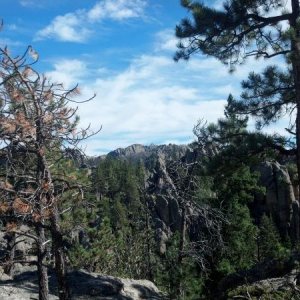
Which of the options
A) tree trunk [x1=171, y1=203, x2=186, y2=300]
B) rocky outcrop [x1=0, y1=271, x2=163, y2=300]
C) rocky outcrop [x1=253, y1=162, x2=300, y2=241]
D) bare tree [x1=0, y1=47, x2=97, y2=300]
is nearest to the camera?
bare tree [x1=0, y1=47, x2=97, y2=300]

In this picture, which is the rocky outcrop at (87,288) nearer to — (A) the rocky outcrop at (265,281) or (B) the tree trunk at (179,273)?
(B) the tree trunk at (179,273)

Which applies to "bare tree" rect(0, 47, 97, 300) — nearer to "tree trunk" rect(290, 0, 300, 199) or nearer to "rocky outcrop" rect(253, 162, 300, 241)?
"tree trunk" rect(290, 0, 300, 199)

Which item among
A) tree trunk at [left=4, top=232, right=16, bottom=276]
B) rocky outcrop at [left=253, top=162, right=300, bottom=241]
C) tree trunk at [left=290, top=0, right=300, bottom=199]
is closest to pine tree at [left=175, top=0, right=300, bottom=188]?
tree trunk at [left=290, top=0, right=300, bottom=199]

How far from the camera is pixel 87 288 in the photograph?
14.4m

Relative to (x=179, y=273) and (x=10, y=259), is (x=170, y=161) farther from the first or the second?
(x=10, y=259)

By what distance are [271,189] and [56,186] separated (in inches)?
1782

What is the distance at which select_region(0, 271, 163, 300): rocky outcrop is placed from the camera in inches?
544

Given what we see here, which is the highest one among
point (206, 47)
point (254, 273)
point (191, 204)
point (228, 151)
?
Answer: point (206, 47)

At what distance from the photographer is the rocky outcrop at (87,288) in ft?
45.3

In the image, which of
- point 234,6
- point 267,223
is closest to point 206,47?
point 234,6

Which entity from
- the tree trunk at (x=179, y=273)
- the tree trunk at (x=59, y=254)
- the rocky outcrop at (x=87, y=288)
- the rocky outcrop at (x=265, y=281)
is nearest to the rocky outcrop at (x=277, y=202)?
the tree trunk at (x=179, y=273)

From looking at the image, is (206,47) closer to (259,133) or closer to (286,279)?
(259,133)

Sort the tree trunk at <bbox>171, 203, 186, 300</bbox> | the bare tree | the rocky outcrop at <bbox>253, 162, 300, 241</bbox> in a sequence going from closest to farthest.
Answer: the bare tree
the tree trunk at <bbox>171, 203, 186, 300</bbox>
the rocky outcrop at <bbox>253, 162, 300, 241</bbox>

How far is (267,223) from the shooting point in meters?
44.5
